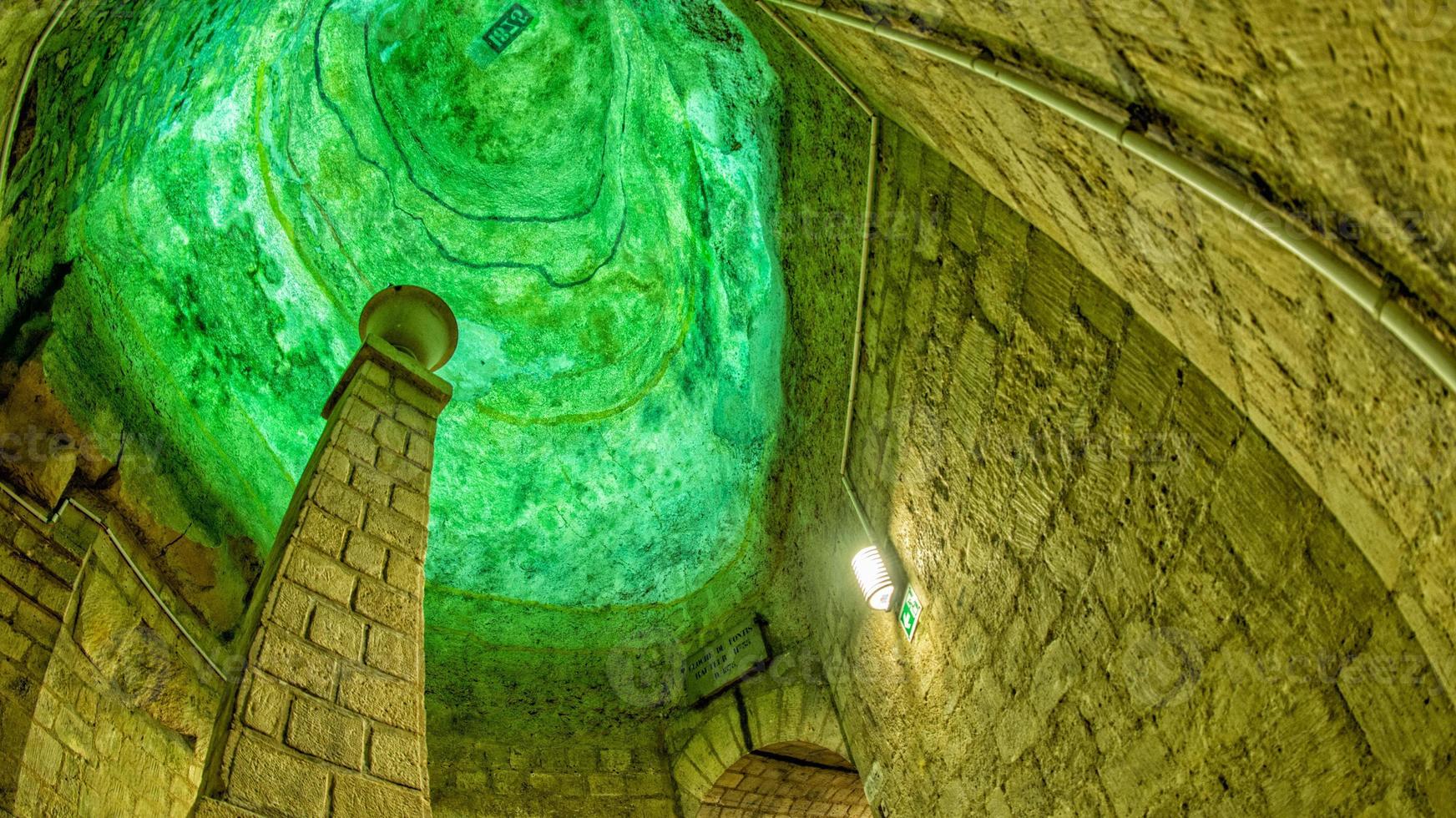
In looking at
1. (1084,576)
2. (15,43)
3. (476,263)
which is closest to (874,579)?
(1084,576)

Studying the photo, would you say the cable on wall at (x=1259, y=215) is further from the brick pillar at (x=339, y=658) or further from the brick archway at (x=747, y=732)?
the brick archway at (x=747, y=732)

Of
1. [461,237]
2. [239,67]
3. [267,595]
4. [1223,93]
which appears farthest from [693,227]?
[1223,93]

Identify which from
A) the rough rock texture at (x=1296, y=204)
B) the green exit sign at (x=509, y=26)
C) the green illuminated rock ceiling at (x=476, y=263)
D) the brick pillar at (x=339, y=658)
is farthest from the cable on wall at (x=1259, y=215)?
the green exit sign at (x=509, y=26)

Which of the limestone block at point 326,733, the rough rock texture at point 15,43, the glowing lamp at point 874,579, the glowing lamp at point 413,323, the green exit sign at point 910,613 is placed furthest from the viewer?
the glowing lamp at point 413,323

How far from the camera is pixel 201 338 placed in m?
4.83

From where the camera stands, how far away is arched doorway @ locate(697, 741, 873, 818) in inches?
179

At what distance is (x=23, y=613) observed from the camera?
303cm

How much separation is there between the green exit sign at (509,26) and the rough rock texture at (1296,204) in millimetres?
5401

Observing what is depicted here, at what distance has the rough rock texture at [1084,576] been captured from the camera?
1633 millimetres

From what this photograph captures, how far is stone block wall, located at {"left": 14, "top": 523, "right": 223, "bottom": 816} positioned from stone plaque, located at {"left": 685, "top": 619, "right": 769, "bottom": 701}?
8.05ft

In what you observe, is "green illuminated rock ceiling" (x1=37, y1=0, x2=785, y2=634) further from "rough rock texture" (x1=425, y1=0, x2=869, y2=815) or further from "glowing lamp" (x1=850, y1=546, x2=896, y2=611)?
"glowing lamp" (x1=850, y1=546, x2=896, y2=611)

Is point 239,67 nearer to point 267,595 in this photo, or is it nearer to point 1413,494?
point 267,595

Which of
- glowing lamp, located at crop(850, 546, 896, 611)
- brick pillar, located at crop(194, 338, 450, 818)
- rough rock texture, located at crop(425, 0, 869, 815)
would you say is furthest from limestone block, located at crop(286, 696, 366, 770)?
rough rock texture, located at crop(425, 0, 869, 815)

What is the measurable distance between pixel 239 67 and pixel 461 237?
1.76 meters
